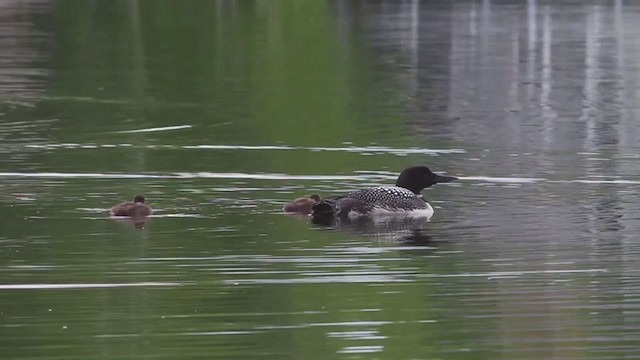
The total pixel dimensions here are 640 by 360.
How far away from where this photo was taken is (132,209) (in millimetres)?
18984

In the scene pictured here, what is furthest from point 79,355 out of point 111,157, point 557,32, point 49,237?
point 557,32

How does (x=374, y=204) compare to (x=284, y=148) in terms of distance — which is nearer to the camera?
(x=374, y=204)

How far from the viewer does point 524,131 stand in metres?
29.6

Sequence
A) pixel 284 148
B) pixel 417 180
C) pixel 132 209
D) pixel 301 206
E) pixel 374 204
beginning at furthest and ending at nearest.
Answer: pixel 284 148 < pixel 417 180 < pixel 374 204 < pixel 301 206 < pixel 132 209

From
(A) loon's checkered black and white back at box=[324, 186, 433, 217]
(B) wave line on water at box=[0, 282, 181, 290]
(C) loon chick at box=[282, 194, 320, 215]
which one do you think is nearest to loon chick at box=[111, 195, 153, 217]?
(C) loon chick at box=[282, 194, 320, 215]

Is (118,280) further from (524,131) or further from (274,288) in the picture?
(524,131)

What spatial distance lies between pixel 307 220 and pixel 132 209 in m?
1.64

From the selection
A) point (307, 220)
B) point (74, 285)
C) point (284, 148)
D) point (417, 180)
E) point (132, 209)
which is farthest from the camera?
point (284, 148)

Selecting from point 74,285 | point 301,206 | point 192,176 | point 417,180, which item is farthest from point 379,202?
point 74,285

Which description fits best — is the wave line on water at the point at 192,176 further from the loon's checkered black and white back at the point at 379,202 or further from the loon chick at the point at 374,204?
the loon's checkered black and white back at the point at 379,202

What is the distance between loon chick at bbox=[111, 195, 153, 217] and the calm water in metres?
0.23

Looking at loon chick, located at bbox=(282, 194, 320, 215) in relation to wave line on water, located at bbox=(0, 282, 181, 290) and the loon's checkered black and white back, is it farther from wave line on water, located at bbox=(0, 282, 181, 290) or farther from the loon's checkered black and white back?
wave line on water, located at bbox=(0, 282, 181, 290)

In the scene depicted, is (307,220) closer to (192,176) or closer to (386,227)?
(386,227)

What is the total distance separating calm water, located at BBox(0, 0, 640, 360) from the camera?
13.0 metres
